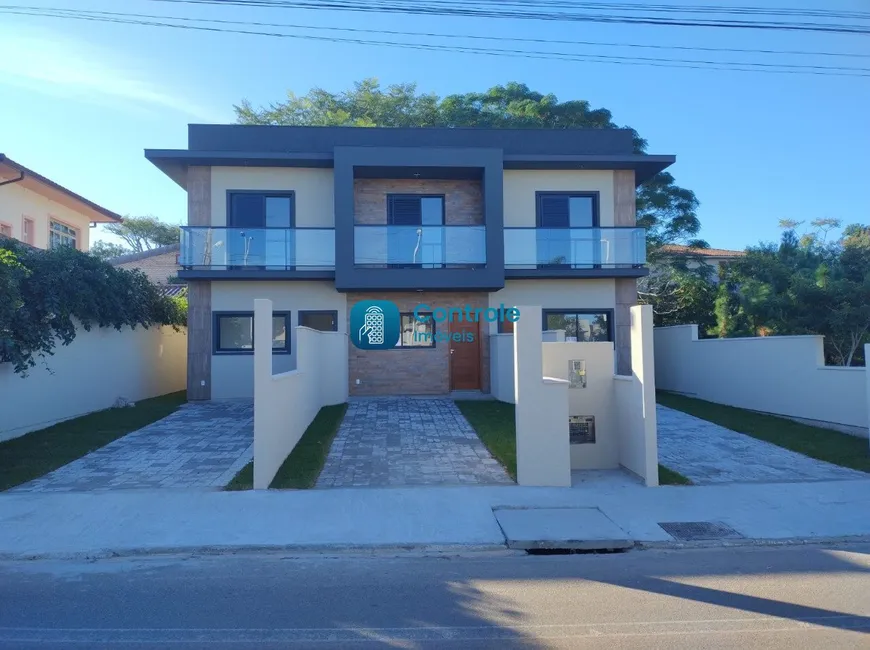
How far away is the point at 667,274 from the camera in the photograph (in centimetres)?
2384

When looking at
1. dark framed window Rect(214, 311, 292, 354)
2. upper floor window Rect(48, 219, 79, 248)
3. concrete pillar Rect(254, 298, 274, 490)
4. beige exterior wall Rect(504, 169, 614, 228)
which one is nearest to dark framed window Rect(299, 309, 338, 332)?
dark framed window Rect(214, 311, 292, 354)

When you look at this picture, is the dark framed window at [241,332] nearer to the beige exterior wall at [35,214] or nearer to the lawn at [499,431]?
the lawn at [499,431]

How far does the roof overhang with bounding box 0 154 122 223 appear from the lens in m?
17.6

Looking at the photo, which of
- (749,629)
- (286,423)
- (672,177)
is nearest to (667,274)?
(672,177)

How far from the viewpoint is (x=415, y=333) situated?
675 inches

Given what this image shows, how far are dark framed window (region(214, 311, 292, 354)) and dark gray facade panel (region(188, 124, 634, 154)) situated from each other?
4.45 metres

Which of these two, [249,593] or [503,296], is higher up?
[503,296]

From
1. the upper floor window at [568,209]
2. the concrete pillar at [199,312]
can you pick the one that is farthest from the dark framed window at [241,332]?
the upper floor window at [568,209]

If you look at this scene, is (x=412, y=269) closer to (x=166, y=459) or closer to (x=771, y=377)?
(x=166, y=459)

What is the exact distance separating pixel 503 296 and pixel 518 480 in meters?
9.35

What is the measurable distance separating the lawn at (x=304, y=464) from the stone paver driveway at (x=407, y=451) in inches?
5.7

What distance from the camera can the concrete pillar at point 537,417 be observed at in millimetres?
8164

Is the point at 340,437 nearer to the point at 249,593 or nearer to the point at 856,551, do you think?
the point at 249,593

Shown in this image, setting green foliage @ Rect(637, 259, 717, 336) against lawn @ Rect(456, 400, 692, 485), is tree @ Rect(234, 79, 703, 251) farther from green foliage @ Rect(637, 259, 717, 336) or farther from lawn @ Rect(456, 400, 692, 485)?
lawn @ Rect(456, 400, 692, 485)
